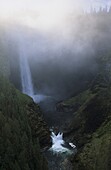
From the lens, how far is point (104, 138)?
188 m

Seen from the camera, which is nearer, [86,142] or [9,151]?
[9,151]

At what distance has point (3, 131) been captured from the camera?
614 feet

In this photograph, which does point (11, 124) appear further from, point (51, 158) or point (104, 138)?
point (104, 138)

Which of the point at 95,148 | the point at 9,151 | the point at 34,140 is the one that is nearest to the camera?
the point at 9,151

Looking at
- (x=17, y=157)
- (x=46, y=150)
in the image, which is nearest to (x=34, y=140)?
(x=46, y=150)

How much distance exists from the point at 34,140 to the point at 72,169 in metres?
32.0

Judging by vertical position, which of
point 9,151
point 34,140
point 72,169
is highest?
point 34,140

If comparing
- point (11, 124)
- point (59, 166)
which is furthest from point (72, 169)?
point (11, 124)

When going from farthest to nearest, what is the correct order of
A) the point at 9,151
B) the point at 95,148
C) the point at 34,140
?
the point at 34,140, the point at 95,148, the point at 9,151

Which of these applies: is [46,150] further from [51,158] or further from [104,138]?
[104,138]

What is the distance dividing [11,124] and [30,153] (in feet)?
81.8

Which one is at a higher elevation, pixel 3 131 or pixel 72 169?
pixel 3 131

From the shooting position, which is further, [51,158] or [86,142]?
[86,142]

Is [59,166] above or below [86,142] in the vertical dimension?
below
